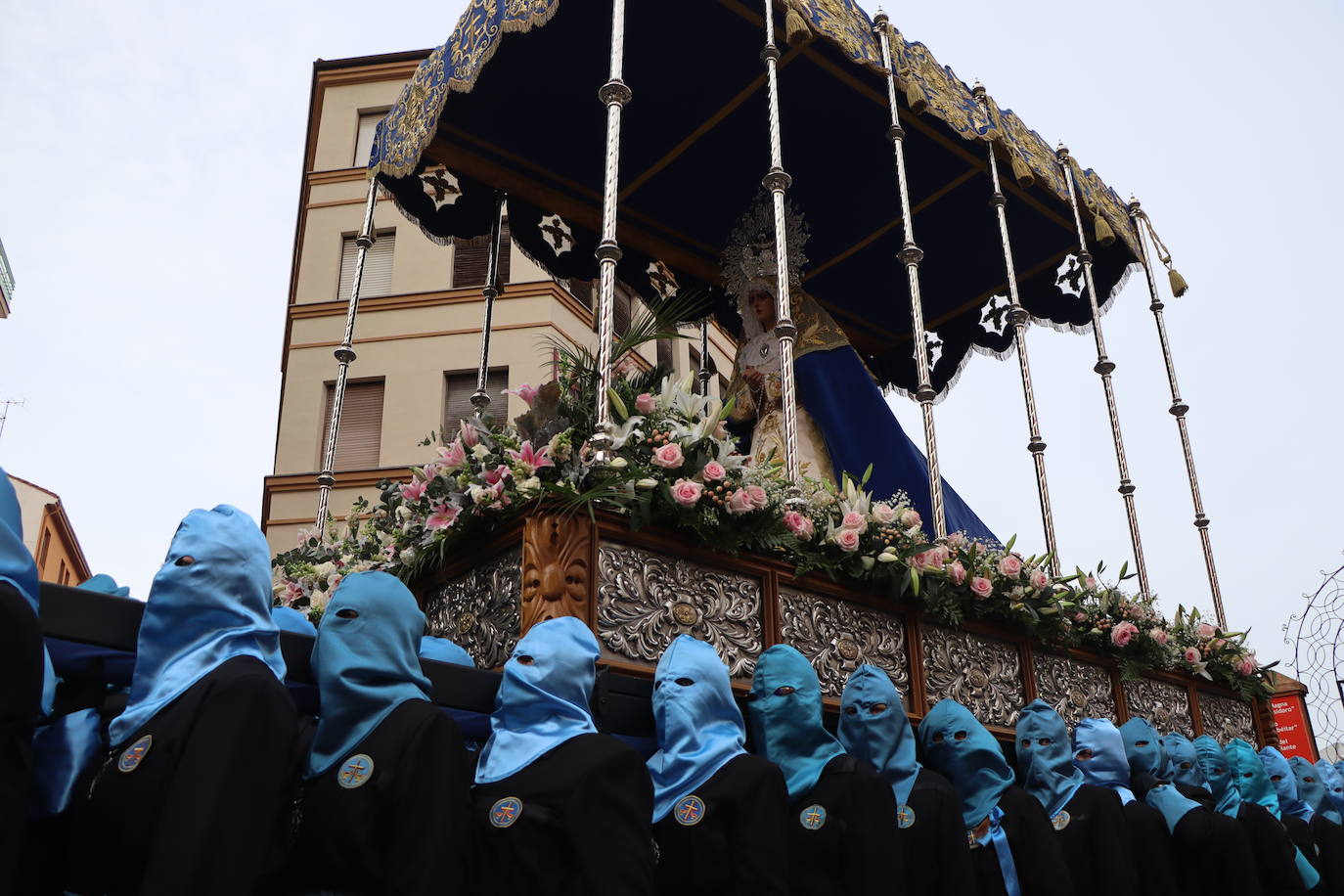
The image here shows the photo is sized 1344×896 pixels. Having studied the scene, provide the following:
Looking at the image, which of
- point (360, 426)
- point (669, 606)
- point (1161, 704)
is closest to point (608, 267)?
point (669, 606)

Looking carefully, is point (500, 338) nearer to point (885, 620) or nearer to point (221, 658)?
point (885, 620)

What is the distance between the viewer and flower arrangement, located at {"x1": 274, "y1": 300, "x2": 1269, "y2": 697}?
439 centimetres

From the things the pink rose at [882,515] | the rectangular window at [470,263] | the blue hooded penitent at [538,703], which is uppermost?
the rectangular window at [470,263]

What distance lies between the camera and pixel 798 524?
15.9 ft

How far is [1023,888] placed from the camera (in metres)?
4.52

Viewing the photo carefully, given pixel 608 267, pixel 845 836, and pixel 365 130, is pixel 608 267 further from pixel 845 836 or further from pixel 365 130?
pixel 365 130

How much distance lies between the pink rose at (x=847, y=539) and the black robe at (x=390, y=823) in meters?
2.46

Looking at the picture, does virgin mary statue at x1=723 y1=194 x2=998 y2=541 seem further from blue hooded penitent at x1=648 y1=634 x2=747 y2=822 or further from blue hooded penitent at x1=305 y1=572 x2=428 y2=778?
blue hooded penitent at x1=305 y1=572 x2=428 y2=778

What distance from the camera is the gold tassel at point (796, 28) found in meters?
6.32

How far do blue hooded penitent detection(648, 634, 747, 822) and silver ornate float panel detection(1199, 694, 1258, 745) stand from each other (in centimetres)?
461

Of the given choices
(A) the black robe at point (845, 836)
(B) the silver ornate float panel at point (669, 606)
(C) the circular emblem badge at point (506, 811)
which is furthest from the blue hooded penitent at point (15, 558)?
(A) the black robe at point (845, 836)

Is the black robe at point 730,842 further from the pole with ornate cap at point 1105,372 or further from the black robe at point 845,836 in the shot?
the pole with ornate cap at point 1105,372

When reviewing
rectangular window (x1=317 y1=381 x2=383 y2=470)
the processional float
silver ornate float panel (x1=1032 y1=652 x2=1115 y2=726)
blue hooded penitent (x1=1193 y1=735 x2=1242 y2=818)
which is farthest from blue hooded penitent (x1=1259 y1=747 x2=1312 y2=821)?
rectangular window (x1=317 y1=381 x2=383 y2=470)

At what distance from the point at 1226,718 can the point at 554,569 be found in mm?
5327
